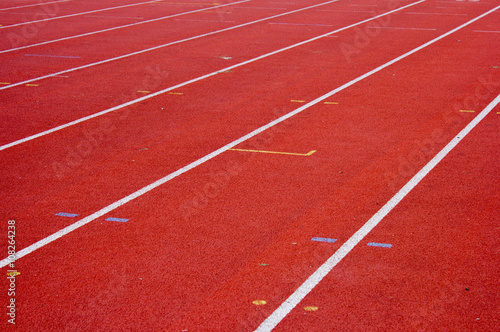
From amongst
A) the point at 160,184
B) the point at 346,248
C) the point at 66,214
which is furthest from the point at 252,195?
the point at 66,214

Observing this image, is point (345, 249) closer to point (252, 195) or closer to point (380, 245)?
point (380, 245)

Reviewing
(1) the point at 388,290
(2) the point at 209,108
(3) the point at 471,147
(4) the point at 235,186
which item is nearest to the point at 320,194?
(4) the point at 235,186

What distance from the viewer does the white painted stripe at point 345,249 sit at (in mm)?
5238

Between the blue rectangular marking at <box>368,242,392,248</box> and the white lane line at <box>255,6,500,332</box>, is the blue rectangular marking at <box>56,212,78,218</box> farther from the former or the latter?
the blue rectangular marking at <box>368,242,392,248</box>

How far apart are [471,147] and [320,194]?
9.87ft

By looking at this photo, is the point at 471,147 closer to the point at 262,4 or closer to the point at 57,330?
the point at 57,330

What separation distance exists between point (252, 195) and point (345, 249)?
5.88 ft

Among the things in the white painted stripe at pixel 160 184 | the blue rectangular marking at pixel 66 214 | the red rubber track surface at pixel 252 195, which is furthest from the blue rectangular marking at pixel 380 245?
the blue rectangular marking at pixel 66 214

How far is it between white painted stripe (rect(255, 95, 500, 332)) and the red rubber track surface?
0.07 m

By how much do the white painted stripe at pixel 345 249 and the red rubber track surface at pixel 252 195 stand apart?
7 cm

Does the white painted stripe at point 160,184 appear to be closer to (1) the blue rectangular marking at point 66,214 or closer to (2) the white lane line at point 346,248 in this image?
(2) the white lane line at point 346,248

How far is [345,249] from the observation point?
632 centimetres

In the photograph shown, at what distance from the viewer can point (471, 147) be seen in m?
9.25

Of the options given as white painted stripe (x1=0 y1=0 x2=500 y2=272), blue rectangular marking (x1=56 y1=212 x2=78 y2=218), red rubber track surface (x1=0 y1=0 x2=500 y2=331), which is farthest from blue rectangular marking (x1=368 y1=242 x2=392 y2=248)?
blue rectangular marking (x1=56 y1=212 x2=78 y2=218)
